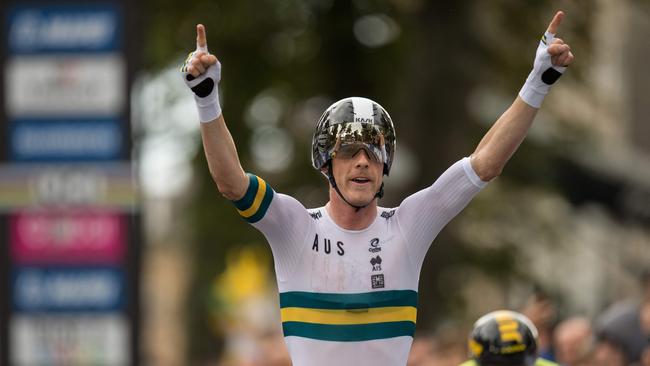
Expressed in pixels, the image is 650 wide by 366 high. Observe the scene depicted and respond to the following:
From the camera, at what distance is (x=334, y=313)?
266 inches

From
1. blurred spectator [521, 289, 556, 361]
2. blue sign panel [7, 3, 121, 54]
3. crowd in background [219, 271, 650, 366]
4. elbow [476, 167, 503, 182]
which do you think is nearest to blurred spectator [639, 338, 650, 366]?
crowd in background [219, 271, 650, 366]

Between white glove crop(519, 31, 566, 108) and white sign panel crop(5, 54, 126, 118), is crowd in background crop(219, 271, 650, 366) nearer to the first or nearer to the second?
white glove crop(519, 31, 566, 108)

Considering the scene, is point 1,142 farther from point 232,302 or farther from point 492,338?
point 232,302

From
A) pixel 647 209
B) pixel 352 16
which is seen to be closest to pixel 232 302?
pixel 647 209

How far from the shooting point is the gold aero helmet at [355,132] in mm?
6824

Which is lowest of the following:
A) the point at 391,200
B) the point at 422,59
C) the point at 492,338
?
the point at 492,338

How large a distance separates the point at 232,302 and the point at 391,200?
14.7 m

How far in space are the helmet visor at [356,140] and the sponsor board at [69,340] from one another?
350 inches

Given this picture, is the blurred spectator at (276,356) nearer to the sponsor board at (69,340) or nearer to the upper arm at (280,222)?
the sponsor board at (69,340)

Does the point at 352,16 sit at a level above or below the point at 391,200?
above

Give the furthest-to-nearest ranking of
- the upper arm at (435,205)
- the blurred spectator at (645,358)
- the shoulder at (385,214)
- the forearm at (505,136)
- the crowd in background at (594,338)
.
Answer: the blurred spectator at (645,358), the crowd in background at (594,338), the shoulder at (385,214), the upper arm at (435,205), the forearm at (505,136)

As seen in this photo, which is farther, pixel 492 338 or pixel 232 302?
pixel 232 302

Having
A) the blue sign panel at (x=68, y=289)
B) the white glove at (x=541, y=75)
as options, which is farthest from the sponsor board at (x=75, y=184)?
the white glove at (x=541, y=75)

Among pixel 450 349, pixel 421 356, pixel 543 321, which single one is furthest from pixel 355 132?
pixel 450 349
